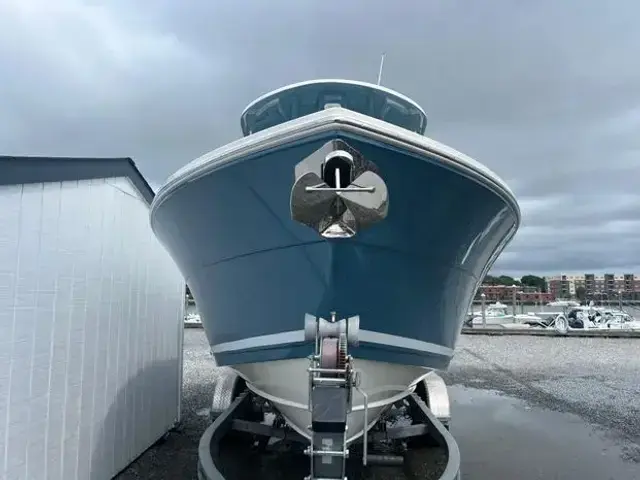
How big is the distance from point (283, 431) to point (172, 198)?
2195mm

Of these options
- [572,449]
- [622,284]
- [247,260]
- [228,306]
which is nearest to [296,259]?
[247,260]

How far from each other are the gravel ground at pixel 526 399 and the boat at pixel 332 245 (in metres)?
2.03

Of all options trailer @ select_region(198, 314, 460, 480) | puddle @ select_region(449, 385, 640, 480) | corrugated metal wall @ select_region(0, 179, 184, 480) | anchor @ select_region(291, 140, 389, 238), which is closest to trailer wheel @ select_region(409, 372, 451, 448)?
trailer @ select_region(198, 314, 460, 480)

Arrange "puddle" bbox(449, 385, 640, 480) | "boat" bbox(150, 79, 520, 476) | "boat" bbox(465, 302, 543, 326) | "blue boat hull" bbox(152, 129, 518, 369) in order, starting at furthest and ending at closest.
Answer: "boat" bbox(465, 302, 543, 326), "puddle" bbox(449, 385, 640, 480), "blue boat hull" bbox(152, 129, 518, 369), "boat" bbox(150, 79, 520, 476)

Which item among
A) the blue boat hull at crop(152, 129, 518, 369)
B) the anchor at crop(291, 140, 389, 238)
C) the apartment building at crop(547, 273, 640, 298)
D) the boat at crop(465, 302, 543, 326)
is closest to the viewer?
the anchor at crop(291, 140, 389, 238)

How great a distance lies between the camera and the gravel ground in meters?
5.25

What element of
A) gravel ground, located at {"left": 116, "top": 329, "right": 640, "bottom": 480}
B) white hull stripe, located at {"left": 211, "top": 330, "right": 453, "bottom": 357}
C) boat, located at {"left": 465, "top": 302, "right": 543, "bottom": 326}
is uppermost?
white hull stripe, located at {"left": 211, "top": 330, "right": 453, "bottom": 357}

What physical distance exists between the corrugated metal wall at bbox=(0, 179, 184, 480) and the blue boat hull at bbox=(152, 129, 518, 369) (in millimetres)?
853

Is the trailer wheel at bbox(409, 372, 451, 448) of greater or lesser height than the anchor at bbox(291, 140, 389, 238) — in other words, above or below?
below

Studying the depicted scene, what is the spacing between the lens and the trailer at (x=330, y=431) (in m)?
2.95

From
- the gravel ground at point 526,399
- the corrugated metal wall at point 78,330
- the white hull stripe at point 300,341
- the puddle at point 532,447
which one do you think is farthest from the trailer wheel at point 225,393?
the puddle at point 532,447

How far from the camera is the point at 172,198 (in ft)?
12.1

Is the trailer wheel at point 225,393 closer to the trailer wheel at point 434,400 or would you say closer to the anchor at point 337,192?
the trailer wheel at point 434,400

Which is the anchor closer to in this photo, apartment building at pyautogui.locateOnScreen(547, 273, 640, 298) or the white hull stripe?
the white hull stripe
